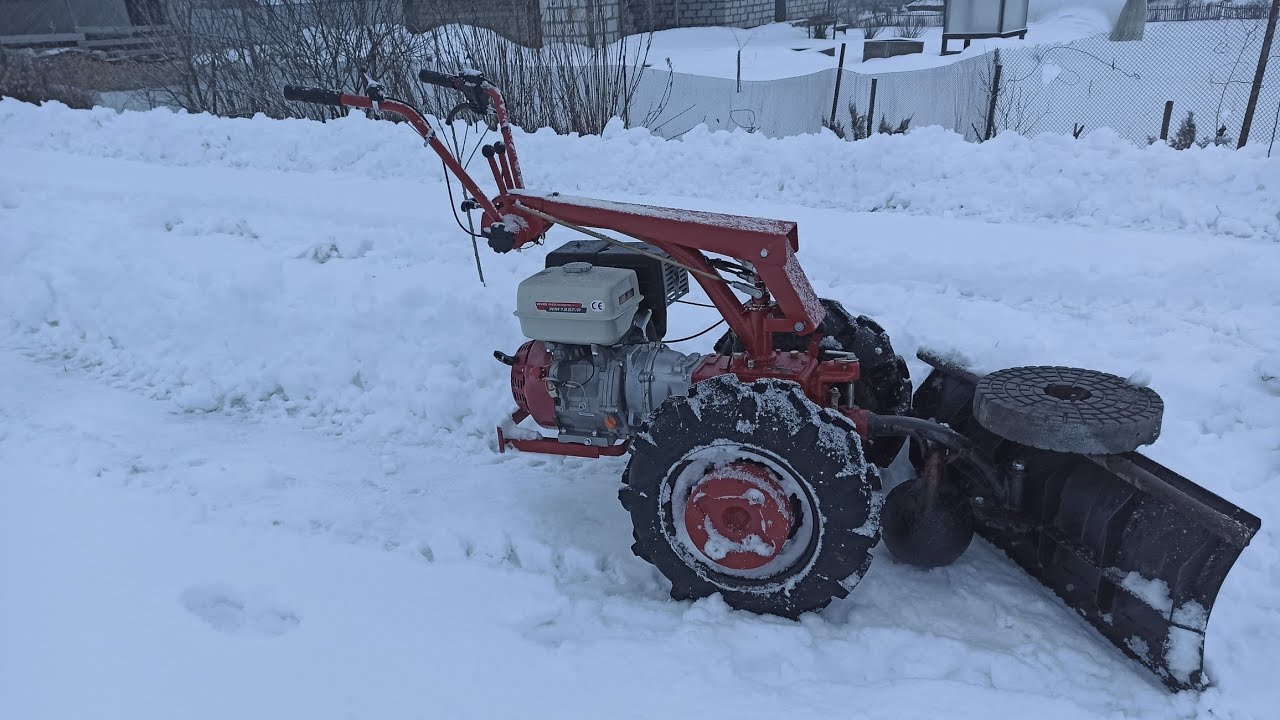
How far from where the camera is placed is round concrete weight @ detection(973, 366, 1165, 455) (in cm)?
245

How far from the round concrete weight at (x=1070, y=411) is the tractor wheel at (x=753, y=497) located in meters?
0.45

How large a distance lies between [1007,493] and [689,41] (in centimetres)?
1686

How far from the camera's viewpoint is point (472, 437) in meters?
4.17

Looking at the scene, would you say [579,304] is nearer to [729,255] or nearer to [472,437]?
[729,255]

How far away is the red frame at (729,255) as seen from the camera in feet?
9.94

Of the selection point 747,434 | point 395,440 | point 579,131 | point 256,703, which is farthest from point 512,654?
point 579,131

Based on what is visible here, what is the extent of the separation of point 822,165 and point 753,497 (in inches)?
192

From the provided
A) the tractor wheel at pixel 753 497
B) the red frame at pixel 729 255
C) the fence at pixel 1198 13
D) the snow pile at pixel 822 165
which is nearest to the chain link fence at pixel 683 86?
Result: the snow pile at pixel 822 165

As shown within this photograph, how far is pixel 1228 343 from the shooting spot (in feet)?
13.6

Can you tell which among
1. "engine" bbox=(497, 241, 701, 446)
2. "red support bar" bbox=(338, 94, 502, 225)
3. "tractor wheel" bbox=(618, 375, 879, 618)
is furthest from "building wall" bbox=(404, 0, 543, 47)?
"tractor wheel" bbox=(618, 375, 879, 618)

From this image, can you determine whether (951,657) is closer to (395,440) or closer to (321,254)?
(395,440)

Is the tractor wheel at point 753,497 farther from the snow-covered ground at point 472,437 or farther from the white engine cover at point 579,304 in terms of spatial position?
the white engine cover at point 579,304

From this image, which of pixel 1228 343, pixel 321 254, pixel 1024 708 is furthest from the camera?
pixel 321 254

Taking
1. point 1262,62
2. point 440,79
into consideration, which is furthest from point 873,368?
point 1262,62
